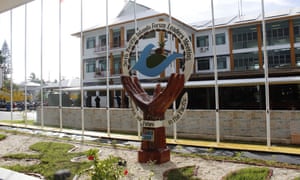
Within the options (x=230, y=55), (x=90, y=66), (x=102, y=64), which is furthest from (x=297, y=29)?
(x=90, y=66)

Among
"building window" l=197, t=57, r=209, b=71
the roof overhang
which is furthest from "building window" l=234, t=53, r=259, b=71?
the roof overhang

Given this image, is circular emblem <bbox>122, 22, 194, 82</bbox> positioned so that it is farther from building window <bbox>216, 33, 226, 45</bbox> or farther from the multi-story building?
building window <bbox>216, 33, 226, 45</bbox>

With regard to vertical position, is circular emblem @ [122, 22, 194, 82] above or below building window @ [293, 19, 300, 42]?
below

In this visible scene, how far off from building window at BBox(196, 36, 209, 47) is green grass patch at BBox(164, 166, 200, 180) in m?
20.5

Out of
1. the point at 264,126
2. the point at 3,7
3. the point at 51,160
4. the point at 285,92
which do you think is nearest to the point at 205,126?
the point at 264,126

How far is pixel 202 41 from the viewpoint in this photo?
81.3ft

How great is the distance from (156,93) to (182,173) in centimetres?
214

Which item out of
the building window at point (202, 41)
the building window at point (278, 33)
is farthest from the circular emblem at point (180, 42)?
the building window at point (202, 41)

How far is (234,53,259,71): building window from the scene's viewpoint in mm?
22280

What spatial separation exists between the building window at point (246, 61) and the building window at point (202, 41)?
2.98m

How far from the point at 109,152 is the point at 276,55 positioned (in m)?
18.5

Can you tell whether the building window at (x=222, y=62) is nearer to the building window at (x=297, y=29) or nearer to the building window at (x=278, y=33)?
the building window at (x=278, y=33)

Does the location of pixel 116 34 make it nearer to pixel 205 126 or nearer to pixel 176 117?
pixel 205 126

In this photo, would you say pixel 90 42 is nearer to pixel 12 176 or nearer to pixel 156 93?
pixel 156 93
